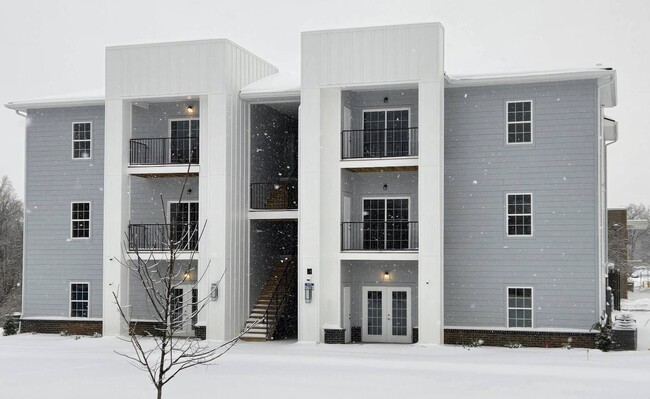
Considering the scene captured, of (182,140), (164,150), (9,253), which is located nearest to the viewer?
(164,150)

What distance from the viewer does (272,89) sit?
2989cm

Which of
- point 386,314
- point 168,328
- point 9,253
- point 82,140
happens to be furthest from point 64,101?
point 9,253

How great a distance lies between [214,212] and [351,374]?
33.7ft

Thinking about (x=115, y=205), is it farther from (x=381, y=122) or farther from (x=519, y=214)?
(x=519, y=214)

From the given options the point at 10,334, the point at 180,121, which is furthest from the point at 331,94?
the point at 10,334

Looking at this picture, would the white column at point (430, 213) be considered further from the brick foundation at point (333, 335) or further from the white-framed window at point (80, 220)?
the white-framed window at point (80, 220)

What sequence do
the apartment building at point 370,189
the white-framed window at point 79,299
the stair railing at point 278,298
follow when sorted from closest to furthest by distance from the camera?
the apartment building at point 370,189, the stair railing at point 278,298, the white-framed window at point 79,299

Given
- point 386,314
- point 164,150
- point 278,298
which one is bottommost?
point 386,314

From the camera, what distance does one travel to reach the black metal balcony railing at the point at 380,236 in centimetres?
2959

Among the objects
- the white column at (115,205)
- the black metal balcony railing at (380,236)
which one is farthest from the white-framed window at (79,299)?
the black metal balcony railing at (380,236)

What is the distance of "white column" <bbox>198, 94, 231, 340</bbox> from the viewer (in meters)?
29.3

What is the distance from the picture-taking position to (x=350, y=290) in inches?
1185

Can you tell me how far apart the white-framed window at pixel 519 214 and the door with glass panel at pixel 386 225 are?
3.46 m

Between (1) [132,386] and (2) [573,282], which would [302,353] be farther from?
(2) [573,282]
